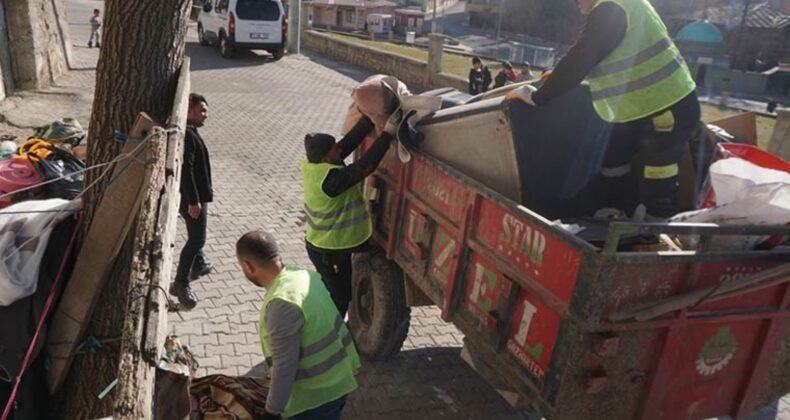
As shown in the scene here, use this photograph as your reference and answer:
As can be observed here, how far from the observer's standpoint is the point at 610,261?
7.62 feet

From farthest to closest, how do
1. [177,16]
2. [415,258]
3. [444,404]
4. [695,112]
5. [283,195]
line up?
[283,195]
[444,404]
[415,258]
[177,16]
[695,112]

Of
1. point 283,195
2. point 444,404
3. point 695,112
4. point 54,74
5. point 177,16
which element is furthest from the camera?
point 54,74

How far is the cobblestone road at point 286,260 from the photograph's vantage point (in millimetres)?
4262

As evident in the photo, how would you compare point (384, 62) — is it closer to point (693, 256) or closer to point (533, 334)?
point (533, 334)

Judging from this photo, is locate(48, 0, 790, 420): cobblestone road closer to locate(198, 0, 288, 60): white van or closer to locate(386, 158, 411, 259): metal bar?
locate(386, 158, 411, 259): metal bar

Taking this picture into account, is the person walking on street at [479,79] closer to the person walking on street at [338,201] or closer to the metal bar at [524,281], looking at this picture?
the person walking on street at [338,201]

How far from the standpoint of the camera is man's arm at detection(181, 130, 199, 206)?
4.86 metres

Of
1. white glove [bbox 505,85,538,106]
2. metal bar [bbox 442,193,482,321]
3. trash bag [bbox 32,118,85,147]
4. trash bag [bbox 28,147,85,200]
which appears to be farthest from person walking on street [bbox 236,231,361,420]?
trash bag [bbox 32,118,85,147]

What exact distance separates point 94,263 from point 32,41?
10988 mm

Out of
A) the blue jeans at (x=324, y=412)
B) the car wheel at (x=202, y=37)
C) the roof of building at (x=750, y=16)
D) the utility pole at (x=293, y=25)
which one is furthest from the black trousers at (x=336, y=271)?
the roof of building at (x=750, y=16)

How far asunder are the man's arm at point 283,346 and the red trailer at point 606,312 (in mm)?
1014

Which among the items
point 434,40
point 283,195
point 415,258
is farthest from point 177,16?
point 434,40

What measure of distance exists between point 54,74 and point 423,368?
1312cm

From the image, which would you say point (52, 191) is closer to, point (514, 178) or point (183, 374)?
point (183, 374)
